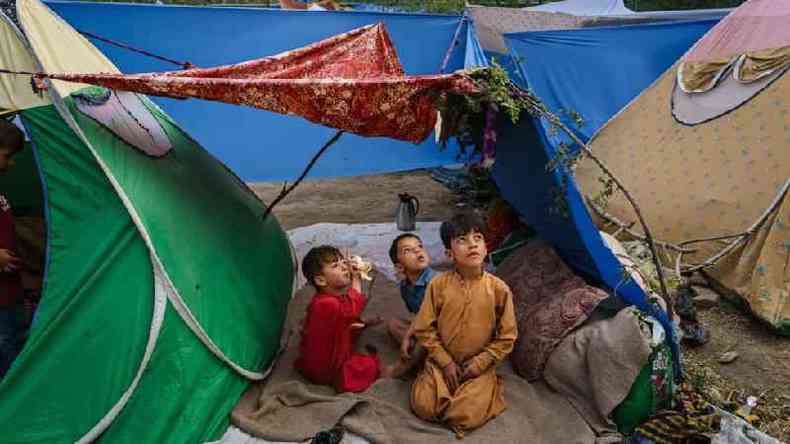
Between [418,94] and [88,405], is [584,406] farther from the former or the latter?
[88,405]

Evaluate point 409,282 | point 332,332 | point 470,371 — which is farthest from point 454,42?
point 470,371

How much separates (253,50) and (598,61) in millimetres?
3268

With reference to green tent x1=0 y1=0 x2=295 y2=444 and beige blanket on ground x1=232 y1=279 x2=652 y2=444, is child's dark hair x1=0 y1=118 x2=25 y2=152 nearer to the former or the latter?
green tent x1=0 y1=0 x2=295 y2=444

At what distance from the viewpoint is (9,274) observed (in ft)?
8.70

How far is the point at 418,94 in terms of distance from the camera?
2670 mm

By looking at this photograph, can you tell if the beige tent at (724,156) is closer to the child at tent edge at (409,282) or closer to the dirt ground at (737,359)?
the dirt ground at (737,359)

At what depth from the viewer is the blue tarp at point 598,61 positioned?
5.70m

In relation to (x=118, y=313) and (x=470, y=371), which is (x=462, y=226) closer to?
(x=470, y=371)

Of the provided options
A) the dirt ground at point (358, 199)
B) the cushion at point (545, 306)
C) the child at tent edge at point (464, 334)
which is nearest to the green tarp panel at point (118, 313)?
the child at tent edge at point (464, 334)

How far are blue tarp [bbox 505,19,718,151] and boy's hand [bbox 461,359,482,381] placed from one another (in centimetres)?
366

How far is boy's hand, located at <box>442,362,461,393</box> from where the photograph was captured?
254cm

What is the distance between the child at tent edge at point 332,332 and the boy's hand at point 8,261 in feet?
4.08

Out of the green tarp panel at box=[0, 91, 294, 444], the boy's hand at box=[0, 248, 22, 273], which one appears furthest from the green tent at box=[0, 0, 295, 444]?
the boy's hand at box=[0, 248, 22, 273]

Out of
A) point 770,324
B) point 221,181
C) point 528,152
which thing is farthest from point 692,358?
point 221,181
